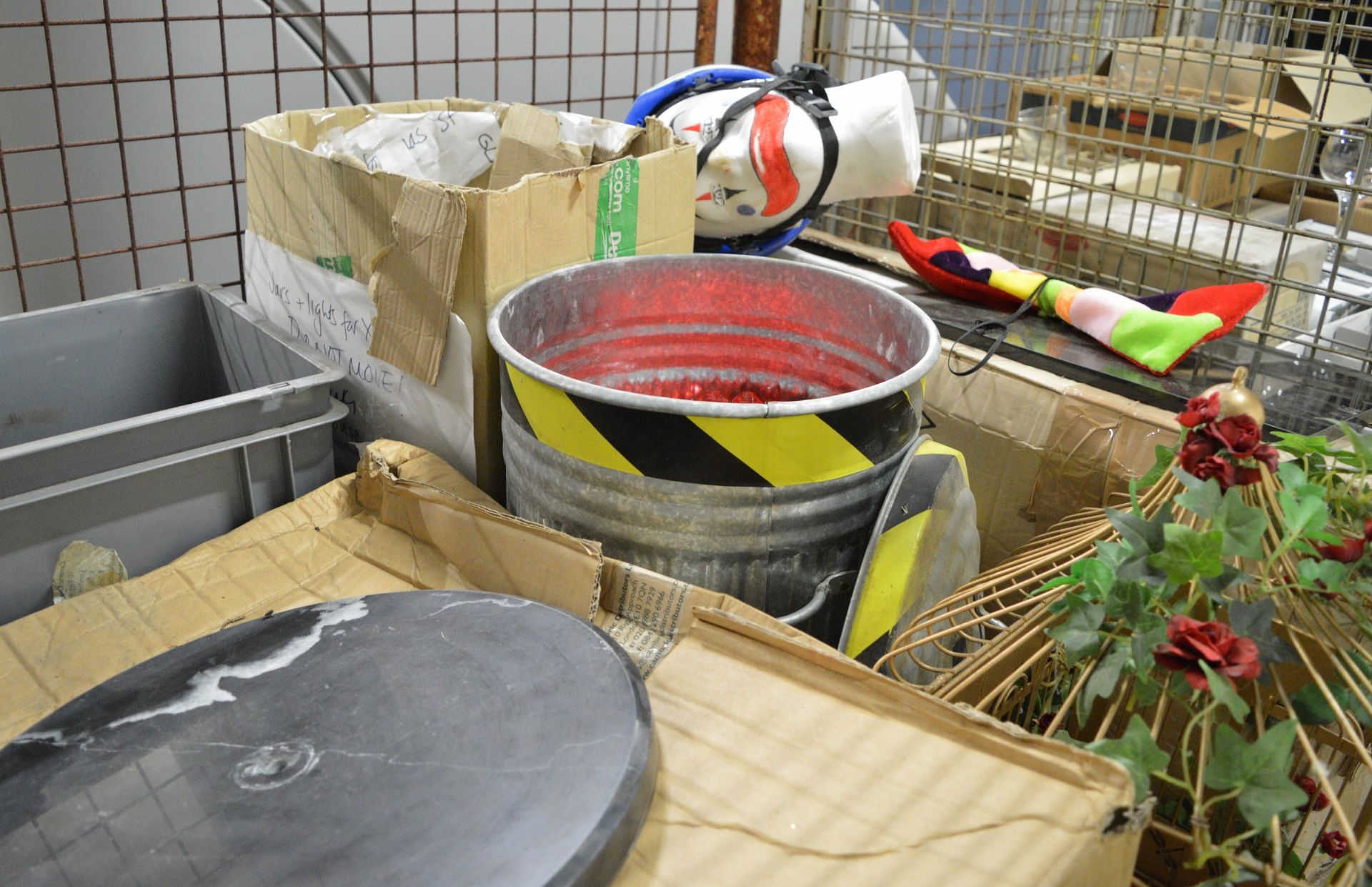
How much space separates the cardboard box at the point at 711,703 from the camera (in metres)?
0.73

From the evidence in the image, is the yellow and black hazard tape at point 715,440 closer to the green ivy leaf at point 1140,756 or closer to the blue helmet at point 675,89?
the green ivy leaf at point 1140,756

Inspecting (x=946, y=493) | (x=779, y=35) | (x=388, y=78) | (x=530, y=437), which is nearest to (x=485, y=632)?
(x=530, y=437)

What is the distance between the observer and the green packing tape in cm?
128

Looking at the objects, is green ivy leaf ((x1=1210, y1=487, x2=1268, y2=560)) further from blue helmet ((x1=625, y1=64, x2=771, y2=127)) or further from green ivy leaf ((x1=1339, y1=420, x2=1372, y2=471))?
blue helmet ((x1=625, y1=64, x2=771, y2=127))

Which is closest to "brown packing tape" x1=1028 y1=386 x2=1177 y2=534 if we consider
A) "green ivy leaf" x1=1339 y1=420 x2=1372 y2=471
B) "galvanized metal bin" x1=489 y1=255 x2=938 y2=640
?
"galvanized metal bin" x1=489 y1=255 x2=938 y2=640

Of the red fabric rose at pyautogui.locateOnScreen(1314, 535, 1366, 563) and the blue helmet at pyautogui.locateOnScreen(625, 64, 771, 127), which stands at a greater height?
the blue helmet at pyautogui.locateOnScreen(625, 64, 771, 127)

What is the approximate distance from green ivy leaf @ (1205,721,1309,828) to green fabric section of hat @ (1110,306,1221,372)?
2.62 feet

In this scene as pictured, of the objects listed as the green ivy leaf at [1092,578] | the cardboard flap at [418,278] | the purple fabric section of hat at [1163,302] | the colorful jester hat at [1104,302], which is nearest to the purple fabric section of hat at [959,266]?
the colorful jester hat at [1104,302]

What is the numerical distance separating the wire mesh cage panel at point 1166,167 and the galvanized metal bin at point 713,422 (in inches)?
21.4

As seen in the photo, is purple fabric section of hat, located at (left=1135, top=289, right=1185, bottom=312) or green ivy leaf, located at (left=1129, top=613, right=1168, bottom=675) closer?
green ivy leaf, located at (left=1129, top=613, right=1168, bottom=675)

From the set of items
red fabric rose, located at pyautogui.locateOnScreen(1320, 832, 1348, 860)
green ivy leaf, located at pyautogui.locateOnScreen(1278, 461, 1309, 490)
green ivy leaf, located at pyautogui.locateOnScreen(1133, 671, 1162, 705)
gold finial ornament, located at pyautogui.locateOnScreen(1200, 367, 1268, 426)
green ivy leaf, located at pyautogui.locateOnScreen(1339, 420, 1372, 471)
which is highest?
gold finial ornament, located at pyautogui.locateOnScreen(1200, 367, 1268, 426)

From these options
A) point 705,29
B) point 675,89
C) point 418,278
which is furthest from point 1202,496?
point 705,29

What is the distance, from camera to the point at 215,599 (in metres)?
1.12

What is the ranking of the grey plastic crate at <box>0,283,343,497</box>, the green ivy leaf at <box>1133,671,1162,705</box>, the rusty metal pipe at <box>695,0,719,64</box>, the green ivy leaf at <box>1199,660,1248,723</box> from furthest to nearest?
1. the rusty metal pipe at <box>695,0,719,64</box>
2. the grey plastic crate at <box>0,283,343,497</box>
3. the green ivy leaf at <box>1133,671,1162,705</box>
4. the green ivy leaf at <box>1199,660,1248,723</box>
